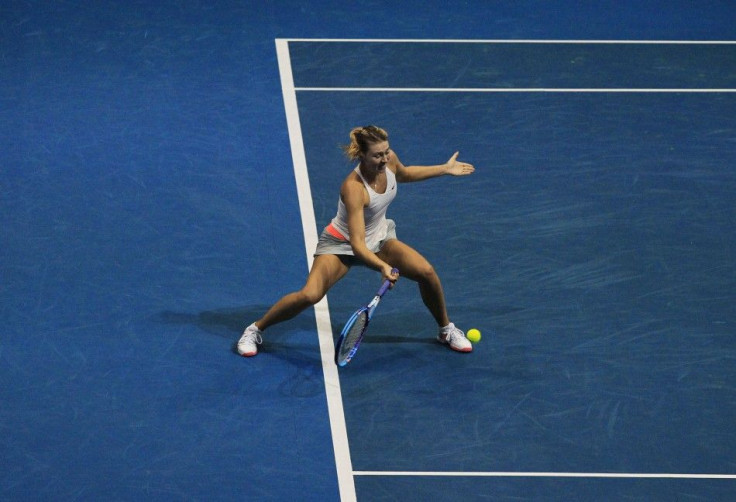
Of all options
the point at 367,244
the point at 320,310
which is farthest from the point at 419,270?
the point at 320,310

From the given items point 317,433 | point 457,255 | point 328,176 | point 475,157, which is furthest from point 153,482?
point 475,157

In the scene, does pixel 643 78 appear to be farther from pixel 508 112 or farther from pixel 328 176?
pixel 328 176

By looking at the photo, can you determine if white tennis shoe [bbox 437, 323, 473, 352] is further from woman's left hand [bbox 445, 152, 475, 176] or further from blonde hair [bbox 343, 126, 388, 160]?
blonde hair [bbox 343, 126, 388, 160]

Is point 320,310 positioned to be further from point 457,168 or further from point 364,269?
point 457,168

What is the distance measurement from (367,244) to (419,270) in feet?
1.28

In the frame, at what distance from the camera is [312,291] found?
855 cm

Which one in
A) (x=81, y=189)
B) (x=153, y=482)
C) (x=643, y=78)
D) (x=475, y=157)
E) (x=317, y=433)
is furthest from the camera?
(x=643, y=78)

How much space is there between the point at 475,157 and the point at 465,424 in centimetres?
377

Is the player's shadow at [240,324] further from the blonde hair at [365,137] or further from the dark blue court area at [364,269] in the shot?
the blonde hair at [365,137]

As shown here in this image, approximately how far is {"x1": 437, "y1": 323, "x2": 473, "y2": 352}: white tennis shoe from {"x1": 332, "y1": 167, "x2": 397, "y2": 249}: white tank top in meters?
0.80

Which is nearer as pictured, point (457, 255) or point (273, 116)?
point (457, 255)

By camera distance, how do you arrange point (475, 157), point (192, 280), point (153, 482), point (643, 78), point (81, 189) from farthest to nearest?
point (643, 78)
point (475, 157)
point (81, 189)
point (192, 280)
point (153, 482)

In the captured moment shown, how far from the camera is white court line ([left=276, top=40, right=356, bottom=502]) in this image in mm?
7848

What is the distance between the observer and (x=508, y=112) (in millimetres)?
12211
